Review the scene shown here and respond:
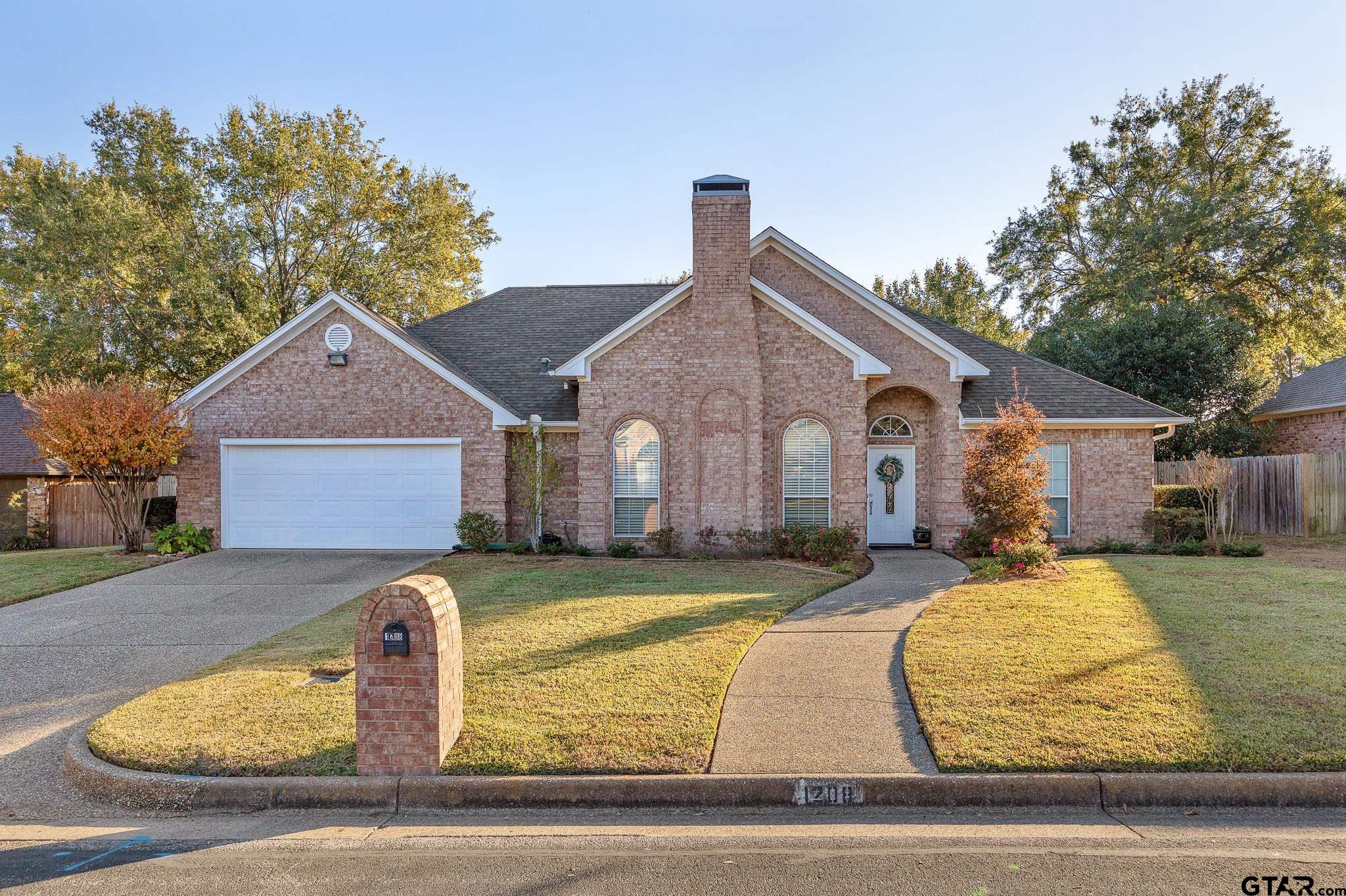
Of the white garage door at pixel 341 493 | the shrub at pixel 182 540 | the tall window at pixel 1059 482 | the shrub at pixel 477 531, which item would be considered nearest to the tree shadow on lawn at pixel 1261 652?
the tall window at pixel 1059 482

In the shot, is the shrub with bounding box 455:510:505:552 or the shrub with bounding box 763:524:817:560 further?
the shrub with bounding box 455:510:505:552

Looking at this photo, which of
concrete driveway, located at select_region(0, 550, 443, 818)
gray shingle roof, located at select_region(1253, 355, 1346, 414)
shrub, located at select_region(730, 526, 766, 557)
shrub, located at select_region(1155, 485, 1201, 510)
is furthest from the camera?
gray shingle roof, located at select_region(1253, 355, 1346, 414)

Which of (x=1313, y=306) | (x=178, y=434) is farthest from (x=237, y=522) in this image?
(x=1313, y=306)

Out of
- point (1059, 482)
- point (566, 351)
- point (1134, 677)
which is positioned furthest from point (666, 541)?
point (1134, 677)

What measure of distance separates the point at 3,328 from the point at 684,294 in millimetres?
27817

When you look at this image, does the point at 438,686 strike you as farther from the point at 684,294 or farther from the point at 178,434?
the point at 178,434

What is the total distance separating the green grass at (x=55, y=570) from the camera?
461 inches

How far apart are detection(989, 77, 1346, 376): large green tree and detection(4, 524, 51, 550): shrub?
34052 millimetres

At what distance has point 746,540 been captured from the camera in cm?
1420

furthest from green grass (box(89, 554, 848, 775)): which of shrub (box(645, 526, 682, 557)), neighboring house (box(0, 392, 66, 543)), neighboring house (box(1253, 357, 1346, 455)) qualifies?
neighboring house (box(1253, 357, 1346, 455))

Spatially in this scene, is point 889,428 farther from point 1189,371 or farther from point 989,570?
point 1189,371

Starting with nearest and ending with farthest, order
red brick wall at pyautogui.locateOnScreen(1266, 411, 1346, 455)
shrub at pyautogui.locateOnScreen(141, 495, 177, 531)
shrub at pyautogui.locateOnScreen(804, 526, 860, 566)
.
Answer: shrub at pyautogui.locateOnScreen(804, 526, 860, 566)
shrub at pyautogui.locateOnScreen(141, 495, 177, 531)
red brick wall at pyautogui.locateOnScreen(1266, 411, 1346, 455)

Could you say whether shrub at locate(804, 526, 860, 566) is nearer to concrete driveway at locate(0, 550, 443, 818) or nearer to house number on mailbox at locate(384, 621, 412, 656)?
concrete driveway at locate(0, 550, 443, 818)

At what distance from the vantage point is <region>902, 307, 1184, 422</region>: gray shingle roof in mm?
15570
